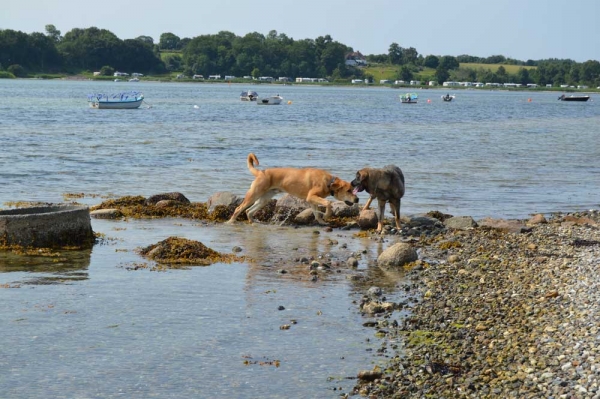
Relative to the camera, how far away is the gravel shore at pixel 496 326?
8070 mm

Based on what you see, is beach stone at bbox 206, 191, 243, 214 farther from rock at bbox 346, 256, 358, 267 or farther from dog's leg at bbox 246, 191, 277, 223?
rock at bbox 346, 256, 358, 267

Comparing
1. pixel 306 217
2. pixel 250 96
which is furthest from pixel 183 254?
pixel 250 96

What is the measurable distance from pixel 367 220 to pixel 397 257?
148 inches

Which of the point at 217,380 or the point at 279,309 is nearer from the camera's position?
the point at 217,380

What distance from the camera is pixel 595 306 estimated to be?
388 inches

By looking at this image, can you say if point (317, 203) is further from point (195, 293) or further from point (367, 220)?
point (195, 293)

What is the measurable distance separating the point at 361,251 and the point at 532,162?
23.0 metres

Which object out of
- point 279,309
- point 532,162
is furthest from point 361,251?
point 532,162

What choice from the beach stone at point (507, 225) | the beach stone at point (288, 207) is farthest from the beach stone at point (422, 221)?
the beach stone at point (288, 207)

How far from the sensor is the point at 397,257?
14.0 metres

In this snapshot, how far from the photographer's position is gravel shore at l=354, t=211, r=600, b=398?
8.07 m

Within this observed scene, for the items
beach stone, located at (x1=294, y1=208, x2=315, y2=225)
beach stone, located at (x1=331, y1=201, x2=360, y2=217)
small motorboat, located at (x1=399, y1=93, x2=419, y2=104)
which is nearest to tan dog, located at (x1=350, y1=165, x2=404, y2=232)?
beach stone, located at (x1=294, y1=208, x2=315, y2=225)

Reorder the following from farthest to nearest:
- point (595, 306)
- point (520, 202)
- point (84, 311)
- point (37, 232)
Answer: point (520, 202), point (37, 232), point (84, 311), point (595, 306)

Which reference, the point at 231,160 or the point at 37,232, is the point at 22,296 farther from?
the point at 231,160
